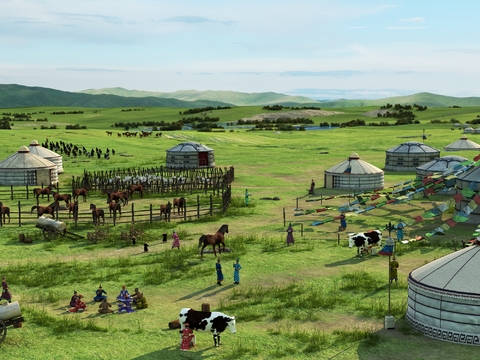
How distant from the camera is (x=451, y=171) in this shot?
1474 inches

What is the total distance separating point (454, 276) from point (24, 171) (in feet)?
151

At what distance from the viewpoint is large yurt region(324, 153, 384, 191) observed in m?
52.5

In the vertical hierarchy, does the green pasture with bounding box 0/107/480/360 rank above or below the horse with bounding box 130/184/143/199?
below

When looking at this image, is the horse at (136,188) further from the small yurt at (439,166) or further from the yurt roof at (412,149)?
the yurt roof at (412,149)

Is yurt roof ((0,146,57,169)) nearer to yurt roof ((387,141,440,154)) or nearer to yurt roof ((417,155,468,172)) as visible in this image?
yurt roof ((417,155,468,172))

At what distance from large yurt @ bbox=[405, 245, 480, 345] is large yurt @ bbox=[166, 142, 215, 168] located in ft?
171

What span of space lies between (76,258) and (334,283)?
13094mm

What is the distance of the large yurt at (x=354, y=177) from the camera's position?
52.5 m

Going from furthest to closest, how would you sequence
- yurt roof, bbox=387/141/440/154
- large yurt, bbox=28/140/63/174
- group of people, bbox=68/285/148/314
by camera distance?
1. yurt roof, bbox=387/141/440/154
2. large yurt, bbox=28/140/63/174
3. group of people, bbox=68/285/148/314

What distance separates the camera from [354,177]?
2068 inches

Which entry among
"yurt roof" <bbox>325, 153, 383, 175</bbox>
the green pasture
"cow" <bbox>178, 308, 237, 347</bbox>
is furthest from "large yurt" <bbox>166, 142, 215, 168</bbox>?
"cow" <bbox>178, 308, 237, 347</bbox>

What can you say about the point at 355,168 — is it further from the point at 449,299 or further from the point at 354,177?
the point at 449,299

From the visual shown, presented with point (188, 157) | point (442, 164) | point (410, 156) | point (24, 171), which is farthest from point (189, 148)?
point (442, 164)

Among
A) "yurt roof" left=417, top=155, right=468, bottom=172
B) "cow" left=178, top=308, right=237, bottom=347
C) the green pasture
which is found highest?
"yurt roof" left=417, top=155, right=468, bottom=172
